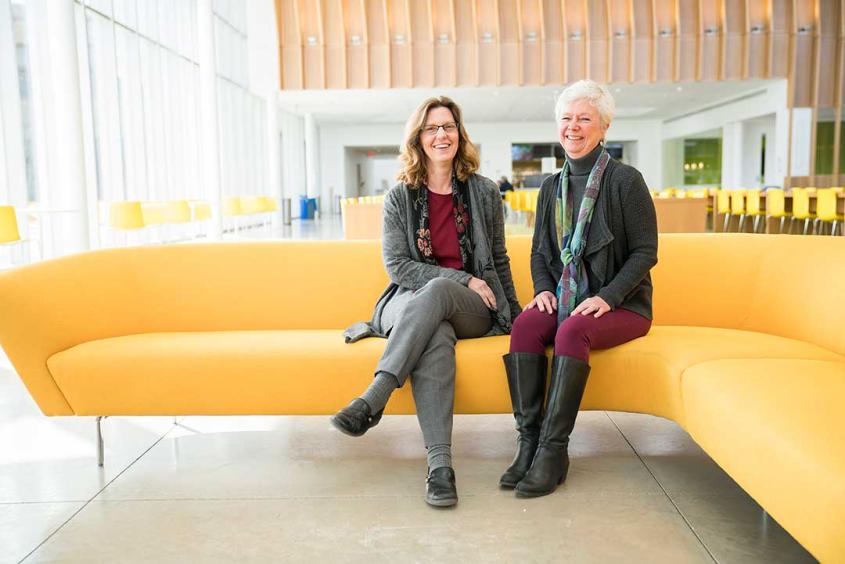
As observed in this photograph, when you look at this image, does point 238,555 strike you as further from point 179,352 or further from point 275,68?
point 275,68

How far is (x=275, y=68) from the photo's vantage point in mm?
16406

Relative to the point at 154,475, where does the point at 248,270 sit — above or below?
above

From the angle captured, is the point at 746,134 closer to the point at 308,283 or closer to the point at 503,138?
the point at 503,138

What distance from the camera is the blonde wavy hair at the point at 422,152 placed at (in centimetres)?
277

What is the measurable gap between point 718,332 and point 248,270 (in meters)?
1.87

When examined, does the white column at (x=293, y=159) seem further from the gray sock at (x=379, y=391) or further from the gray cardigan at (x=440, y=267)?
the gray sock at (x=379, y=391)

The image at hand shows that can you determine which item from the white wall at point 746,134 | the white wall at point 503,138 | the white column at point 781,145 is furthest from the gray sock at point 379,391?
the white wall at point 503,138

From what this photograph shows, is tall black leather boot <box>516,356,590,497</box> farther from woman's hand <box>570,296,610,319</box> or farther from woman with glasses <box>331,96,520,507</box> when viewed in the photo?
woman with glasses <box>331,96,520,507</box>

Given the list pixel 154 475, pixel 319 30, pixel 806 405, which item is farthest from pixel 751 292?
pixel 319 30

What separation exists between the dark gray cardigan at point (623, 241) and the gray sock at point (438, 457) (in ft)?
2.41

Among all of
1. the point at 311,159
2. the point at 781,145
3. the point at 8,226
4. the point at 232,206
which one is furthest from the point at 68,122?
the point at 311,159

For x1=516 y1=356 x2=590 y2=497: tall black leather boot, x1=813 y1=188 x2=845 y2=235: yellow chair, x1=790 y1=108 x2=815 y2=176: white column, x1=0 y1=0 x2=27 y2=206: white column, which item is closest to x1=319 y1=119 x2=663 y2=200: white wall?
x1=790 y1=108 x2=815 y2=176: white column

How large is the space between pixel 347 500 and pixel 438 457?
1.01ft

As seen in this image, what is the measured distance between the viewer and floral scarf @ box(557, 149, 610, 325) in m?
2.53
